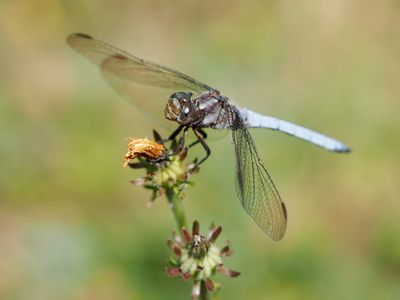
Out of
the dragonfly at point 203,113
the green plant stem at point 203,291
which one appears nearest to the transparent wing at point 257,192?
the dragonfly at point 203,113

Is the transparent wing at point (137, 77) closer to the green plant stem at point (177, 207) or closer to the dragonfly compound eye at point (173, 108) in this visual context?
the dragonfly compound eye at point (173, 108)

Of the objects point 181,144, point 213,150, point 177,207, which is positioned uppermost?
point 213,150

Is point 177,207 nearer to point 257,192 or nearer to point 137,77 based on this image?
point 257,192

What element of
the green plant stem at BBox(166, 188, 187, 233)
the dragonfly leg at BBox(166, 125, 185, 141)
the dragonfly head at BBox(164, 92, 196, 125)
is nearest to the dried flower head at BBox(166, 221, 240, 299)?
the green plant stem at BBox(166, 188, 187, 233)

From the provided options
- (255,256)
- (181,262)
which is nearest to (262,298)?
(255,256)

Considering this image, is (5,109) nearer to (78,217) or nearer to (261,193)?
(78,217)

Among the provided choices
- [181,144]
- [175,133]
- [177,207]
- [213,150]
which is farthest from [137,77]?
[213,150]
